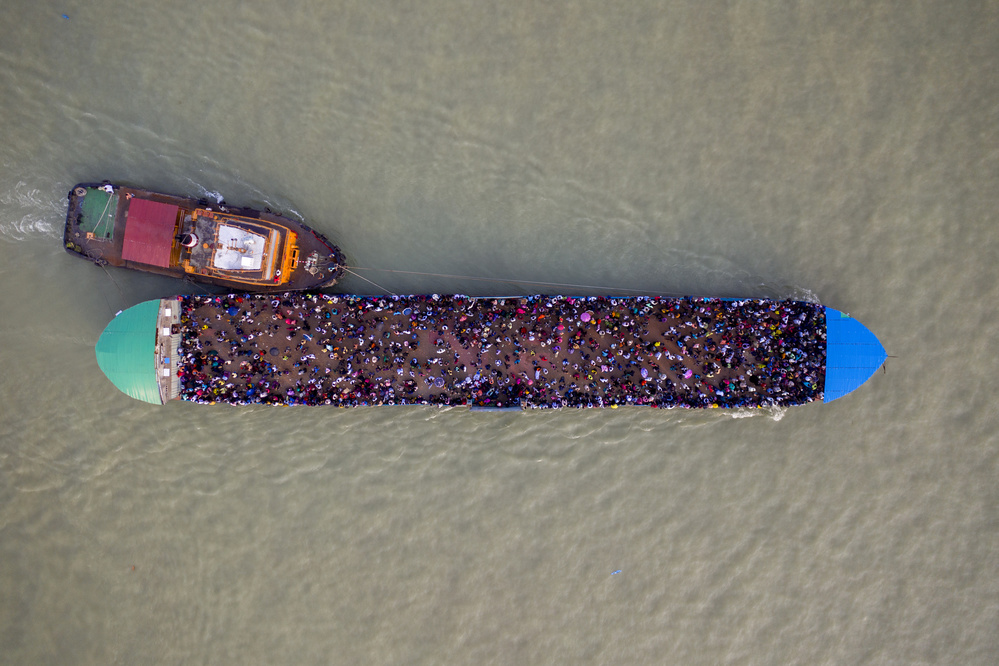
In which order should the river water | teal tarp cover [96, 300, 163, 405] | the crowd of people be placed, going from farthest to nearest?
the river water, the crowd of people, teal tarp cover [96, 300, 163, 405]

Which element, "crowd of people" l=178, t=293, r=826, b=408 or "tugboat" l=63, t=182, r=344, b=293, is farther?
"crowd of people" l=178, t=293, r=826, b=408

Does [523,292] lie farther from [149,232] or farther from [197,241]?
[149,232]

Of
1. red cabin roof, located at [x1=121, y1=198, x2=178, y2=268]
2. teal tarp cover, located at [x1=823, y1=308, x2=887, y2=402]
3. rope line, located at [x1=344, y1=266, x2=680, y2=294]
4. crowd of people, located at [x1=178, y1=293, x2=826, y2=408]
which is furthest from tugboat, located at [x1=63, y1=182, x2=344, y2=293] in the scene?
teal tarp cover, located at [x1=823, y1=308, x2=887, y2=402]

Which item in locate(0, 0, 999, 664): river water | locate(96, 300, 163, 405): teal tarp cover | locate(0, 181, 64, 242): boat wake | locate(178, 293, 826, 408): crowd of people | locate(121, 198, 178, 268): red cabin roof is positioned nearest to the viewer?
locate(96, 300, 163, 405): teal tarp cover

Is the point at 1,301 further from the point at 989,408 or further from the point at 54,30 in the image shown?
the point at 989,408

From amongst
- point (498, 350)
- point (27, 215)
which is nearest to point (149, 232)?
point (27, 215)

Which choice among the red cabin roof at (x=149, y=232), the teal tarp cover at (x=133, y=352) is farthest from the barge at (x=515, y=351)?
the red cabin roof at (x=149, y=232)

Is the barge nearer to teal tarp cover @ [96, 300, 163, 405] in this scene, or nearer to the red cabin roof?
teal tarp cover @ [96, 300, 163, 405]

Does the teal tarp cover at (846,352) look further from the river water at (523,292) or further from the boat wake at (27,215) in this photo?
the boat wake at (27,215)
